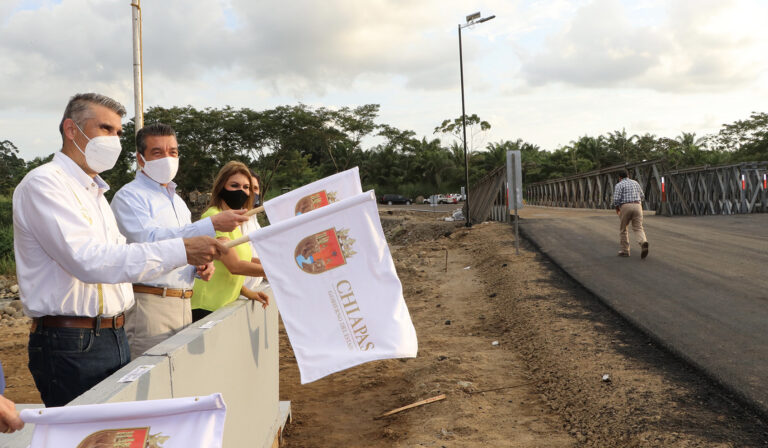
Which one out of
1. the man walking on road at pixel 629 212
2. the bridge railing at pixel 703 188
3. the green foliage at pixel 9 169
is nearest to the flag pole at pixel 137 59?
the man walking on road at pixel 629 212

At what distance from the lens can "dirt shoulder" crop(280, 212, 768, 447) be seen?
4.61m

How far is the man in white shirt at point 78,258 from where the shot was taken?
229 cm

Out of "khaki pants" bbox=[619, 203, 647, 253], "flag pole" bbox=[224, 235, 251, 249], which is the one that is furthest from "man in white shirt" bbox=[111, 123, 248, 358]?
"khaki pants" bbox=[619, 203, 647, 253]

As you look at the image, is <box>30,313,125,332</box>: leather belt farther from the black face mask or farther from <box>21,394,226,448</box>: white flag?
the black face mask

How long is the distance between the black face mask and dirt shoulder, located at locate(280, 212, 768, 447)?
238cm

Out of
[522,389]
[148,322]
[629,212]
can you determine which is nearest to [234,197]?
[148,322]

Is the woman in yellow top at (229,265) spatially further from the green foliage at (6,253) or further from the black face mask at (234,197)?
the green foliage at (6,253)

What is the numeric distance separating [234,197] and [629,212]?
10.0m

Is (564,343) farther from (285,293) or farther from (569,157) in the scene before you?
(569,157)

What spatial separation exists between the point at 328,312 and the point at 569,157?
62.8 meters

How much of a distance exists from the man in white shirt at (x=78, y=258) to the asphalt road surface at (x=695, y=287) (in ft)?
14.4

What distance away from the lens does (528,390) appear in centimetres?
600

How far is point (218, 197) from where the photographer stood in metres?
4.18

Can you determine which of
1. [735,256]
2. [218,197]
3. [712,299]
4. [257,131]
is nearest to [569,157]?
[257,131]
